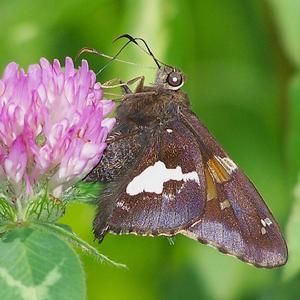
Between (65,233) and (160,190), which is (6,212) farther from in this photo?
(160,190)

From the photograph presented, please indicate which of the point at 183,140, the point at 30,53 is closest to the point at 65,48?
the point at 30,53

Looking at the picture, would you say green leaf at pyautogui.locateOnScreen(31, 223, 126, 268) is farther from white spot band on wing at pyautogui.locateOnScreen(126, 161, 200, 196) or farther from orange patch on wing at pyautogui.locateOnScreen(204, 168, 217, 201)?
orange patch on wing at pyautogui.locateOnScreen(204, 168, 217, 201)

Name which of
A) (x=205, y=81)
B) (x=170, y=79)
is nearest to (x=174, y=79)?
(x=170, y=79)

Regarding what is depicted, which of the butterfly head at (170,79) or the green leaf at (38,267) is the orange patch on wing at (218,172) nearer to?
the butterfly head at (170,79)

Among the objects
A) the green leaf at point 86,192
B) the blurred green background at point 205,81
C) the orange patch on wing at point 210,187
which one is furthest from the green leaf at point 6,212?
the blurred green background at point 205,81

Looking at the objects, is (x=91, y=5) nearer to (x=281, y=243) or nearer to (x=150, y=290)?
(x=150, y=290)

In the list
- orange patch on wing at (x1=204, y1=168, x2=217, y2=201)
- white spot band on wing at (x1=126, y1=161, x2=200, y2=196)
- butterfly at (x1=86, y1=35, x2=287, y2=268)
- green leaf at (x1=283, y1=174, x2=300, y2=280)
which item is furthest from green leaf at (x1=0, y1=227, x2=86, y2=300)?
green leaf at (x1=283, y1=174, x2=300, y2=280)
